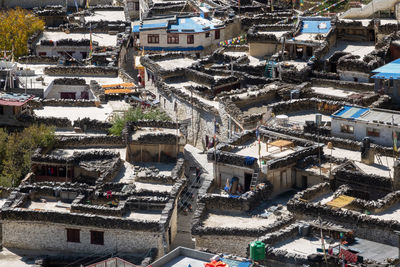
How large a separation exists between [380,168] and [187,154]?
1887 centimetres

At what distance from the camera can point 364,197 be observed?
66.6 metres

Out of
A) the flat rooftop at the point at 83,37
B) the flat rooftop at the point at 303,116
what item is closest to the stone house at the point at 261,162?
the flat rooftop at the point at 303,116

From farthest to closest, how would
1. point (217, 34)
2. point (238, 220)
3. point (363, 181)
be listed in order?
point (217, 34) < point (363, 181) < point (238, 220)

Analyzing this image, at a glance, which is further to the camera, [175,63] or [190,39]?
[190,39]

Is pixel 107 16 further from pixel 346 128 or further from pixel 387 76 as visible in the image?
pixel 346 128

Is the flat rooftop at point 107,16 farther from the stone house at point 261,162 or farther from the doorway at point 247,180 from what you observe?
the doorway at point 247,180

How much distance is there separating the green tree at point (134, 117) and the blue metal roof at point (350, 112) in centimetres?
1560

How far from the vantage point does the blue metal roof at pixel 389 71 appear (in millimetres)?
84812

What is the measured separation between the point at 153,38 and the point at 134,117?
113 ft

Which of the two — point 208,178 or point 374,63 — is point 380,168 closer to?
point 208,178

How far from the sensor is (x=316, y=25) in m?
107

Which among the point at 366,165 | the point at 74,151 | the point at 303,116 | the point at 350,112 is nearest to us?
the point at 366,165

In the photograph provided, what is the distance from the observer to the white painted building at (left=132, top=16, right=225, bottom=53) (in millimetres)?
116188

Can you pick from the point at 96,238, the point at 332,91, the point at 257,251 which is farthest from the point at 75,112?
the point at 257,251
